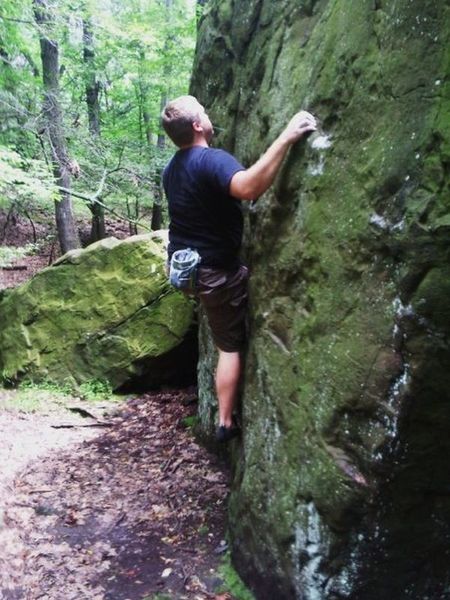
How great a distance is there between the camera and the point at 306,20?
3740 millimetres

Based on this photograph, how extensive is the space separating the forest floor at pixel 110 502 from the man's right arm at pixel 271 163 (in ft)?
9.30

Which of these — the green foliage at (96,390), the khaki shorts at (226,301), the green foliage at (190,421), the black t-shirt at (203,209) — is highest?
the black t-shirt at (203,209)

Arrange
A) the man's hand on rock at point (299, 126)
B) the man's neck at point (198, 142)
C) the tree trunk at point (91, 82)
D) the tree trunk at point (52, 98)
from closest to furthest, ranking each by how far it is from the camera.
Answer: the man's hand on rock at point (299, 126)
the man's neck at point (198, 142)
the tree trunk at point (52, 98)
the tree trunk at point (91, 82)

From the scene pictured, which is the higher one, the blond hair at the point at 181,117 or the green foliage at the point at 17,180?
the blond hair at the point at 181,117

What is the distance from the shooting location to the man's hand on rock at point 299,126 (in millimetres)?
3277

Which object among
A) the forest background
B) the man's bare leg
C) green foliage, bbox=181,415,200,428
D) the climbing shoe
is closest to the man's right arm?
the man's bare leg

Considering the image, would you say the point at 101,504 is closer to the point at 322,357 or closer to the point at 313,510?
the point at 313,510

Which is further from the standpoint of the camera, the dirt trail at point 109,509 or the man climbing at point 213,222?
the dirt trail at point 109,509

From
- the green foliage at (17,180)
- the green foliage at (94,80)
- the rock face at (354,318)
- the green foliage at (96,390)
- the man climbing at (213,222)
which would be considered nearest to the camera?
the rock face at (354,318)

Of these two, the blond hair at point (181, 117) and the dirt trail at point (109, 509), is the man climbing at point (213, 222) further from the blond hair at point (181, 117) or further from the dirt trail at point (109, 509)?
the dirt trail at point (109, 509)

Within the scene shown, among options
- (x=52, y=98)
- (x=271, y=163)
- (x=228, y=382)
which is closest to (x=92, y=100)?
(x=52, y=98)

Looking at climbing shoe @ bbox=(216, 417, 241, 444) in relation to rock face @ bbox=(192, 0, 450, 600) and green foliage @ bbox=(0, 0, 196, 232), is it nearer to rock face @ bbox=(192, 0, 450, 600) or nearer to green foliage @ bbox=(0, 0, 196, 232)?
rock face @ bbox=(192, 0, 450, 600)

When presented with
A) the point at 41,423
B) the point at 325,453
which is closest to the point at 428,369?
the point at 325,453

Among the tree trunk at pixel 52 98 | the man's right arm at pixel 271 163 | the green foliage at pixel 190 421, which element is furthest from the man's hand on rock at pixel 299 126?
the tree trunk at pixel 52 98
